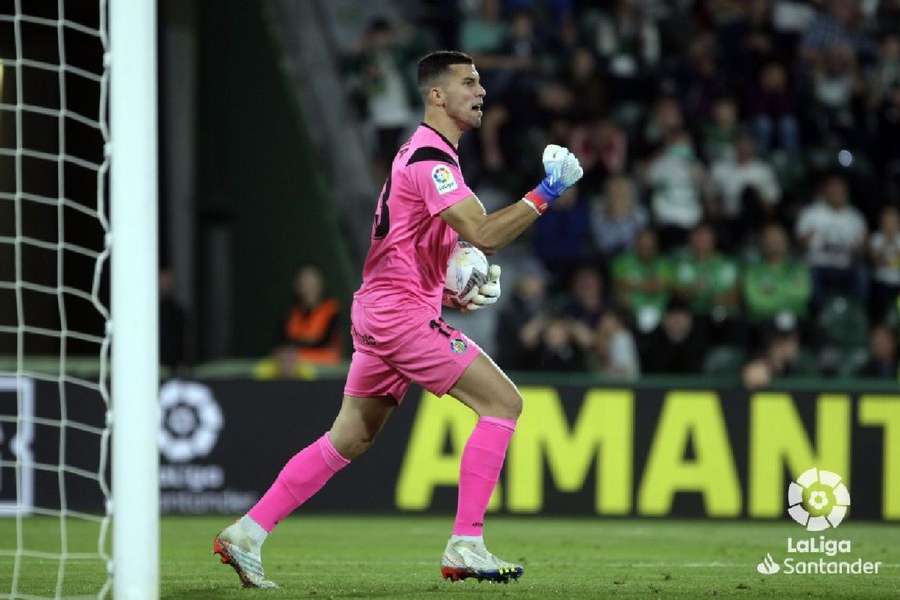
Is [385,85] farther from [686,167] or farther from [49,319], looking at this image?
[49,319]

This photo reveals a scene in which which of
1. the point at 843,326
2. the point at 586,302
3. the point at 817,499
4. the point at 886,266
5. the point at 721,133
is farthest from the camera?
the point at 721,133

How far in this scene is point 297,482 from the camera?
21.8ft

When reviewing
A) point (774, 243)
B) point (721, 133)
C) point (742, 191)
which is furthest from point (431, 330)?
point (721, 133)

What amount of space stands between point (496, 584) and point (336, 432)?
0.95 metres

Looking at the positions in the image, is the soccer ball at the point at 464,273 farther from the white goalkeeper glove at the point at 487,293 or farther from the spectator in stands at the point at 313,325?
the spectator in stands at the point at 313,325

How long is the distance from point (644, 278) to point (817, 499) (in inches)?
117

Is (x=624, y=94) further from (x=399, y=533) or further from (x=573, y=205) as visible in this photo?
A: (x=399, y=533)

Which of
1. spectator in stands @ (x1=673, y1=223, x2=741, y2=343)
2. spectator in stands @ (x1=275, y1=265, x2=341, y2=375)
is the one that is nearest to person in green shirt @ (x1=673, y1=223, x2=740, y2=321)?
spectator in stands @ (x1=673, y1=223, x2=741, y2=343)

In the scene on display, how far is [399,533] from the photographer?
986 centimetres

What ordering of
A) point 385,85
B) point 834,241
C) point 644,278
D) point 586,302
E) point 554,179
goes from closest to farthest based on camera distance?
point 554,179 < point 586,302 < point 644,278 < point 834,241 < point 385,85

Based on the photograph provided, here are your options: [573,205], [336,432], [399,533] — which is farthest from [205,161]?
[336,432]

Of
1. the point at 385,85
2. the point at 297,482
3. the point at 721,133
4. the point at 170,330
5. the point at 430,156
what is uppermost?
the point at 385,85

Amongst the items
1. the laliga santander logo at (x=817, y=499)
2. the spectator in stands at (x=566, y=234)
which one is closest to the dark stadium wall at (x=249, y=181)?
the spectator in stands at (x=566, y=234)

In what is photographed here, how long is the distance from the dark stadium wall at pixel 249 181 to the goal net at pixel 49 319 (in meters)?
1.09
